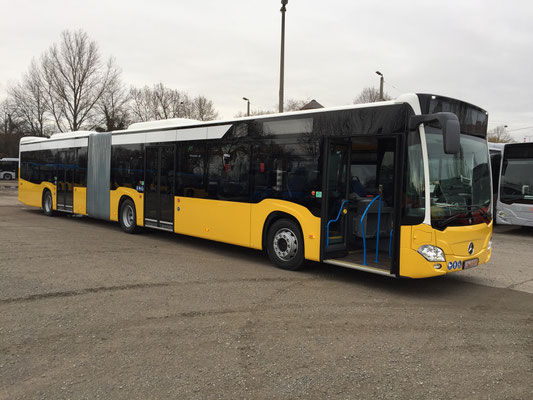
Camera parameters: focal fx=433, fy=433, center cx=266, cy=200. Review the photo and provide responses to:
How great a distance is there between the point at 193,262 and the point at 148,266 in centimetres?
88

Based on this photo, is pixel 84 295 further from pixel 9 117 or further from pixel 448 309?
pixel 9 117

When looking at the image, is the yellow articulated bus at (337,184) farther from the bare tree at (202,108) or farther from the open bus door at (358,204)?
the bare tree at (202,108)

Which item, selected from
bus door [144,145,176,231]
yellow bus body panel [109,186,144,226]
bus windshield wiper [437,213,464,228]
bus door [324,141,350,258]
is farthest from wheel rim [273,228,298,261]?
yellow bus body panel [109,186,144,226]

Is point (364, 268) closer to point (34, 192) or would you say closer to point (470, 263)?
point (470, 263)

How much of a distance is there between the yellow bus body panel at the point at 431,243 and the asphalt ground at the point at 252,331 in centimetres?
45

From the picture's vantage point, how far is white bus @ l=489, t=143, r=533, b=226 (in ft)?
43.2

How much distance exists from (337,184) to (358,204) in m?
0.56

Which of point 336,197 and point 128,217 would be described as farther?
point 128,217

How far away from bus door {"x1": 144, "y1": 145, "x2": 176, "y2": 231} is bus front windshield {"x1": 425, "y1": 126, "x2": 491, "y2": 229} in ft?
20.4

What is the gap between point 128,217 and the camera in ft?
40.0

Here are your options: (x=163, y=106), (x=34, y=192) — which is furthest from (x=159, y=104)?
(x=34, y=192)

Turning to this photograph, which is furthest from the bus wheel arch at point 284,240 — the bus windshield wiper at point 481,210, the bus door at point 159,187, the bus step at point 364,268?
the bus door at point 159,187

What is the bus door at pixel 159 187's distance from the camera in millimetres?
10469

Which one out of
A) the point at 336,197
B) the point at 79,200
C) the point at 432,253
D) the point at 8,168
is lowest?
the point at 432,253
